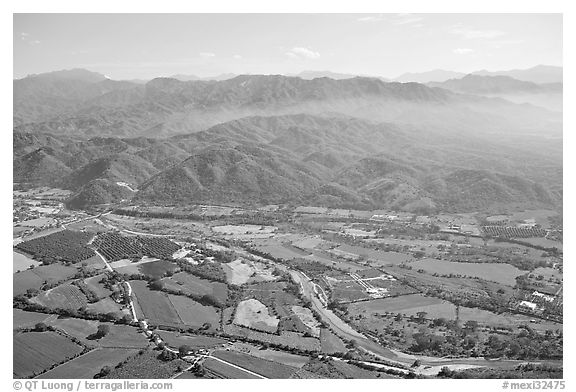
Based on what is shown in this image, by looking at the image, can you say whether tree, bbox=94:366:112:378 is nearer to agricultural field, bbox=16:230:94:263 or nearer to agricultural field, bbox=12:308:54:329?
agricultural field, bbox=12:308:54:329

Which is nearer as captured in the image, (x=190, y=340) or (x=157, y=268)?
(x=190, y=340)

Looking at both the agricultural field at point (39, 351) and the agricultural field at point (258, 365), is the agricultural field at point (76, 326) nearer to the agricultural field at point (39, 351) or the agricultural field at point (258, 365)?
the agricultural field at point (39, 351)

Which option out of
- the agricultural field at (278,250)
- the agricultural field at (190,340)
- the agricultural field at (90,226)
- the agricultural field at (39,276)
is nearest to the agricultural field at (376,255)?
the agricultural field at (278,250)

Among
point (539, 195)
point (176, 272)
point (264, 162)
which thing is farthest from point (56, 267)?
point (539, 195)

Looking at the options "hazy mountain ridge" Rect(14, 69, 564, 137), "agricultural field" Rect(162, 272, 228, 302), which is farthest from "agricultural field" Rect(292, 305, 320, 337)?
"hazy mountain ridge" Rect(14, 69, 564, 137)

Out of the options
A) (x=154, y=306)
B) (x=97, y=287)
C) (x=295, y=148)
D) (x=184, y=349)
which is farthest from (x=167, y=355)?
(x=295, y=148)

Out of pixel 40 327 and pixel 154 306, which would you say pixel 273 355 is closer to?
pixel 154 306
